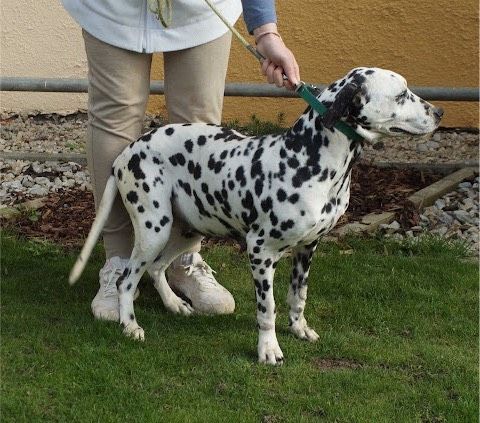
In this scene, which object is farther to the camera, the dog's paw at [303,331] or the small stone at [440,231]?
the small stone at [440,231]

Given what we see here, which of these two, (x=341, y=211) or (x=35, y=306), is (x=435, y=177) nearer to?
(x=341, y=211)

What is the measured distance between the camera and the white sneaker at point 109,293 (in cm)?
462

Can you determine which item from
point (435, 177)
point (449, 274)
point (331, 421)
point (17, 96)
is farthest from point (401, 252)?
point (17, 96)

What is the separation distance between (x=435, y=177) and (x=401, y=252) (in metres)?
1.60

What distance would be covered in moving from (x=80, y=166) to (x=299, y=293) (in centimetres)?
331

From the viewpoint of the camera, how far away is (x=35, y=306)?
4762 millimetres

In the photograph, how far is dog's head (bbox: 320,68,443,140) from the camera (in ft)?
13.0

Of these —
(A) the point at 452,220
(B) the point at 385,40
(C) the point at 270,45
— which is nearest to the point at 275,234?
(C) the point at 270,45

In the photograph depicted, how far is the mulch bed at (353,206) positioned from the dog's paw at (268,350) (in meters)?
1.98

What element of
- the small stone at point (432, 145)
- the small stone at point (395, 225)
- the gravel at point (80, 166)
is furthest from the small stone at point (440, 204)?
the small stone at point (432, 145)

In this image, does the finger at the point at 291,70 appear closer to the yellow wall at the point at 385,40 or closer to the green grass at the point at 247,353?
the green grass at the point at 247,353

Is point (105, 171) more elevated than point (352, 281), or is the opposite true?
point (105, 171)

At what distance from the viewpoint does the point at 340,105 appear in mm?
3934

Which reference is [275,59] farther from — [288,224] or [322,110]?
[288,224]
